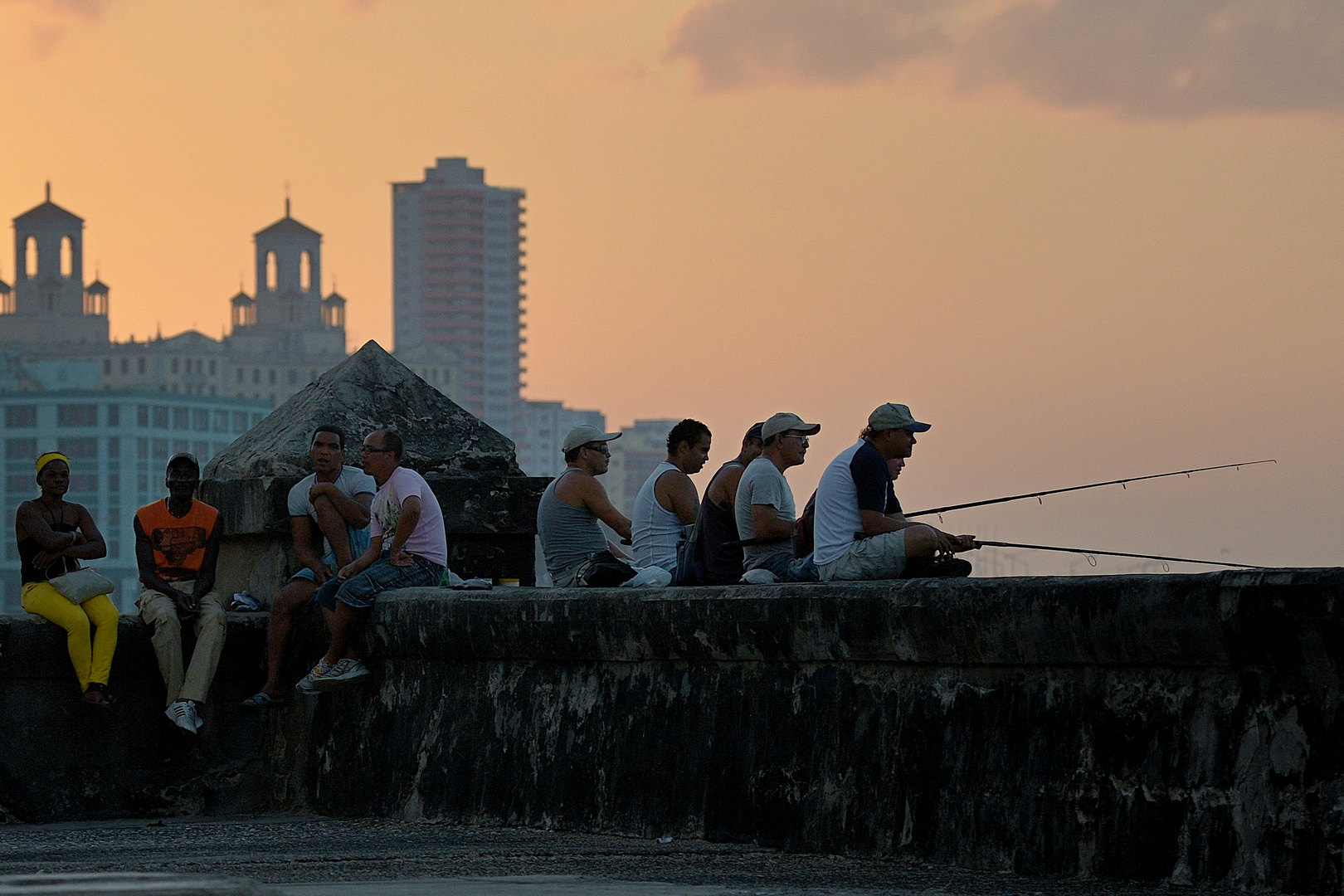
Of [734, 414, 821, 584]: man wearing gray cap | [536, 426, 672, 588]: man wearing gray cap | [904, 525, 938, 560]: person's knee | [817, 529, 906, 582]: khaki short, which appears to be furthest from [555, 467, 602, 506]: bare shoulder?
[904, 525, 938, 560]: person's knee

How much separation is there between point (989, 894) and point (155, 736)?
413cm

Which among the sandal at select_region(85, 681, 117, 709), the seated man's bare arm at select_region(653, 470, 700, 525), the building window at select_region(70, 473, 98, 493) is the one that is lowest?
the sandal at select_region(85, 681, 117, 709)

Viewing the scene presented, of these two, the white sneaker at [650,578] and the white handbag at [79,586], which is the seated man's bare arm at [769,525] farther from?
the white handbag at [79,586]

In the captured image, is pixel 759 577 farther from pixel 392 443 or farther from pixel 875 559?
pixel 392 443

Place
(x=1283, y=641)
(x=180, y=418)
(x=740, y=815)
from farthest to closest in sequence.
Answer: (x=180, y=418) → (x=740, y=815) → (x=1283, y=641)

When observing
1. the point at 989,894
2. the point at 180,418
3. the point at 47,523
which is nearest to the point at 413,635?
the point at 47,523

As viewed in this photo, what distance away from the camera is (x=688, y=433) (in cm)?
822

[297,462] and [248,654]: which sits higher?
[297,462]

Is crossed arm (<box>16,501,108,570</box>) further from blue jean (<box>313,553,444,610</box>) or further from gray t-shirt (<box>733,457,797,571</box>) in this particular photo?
gray t-shirt (<box>733,457,797,571</box>)

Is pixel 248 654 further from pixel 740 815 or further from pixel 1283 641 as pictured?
pixel 1283 641

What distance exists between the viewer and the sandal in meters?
7.41

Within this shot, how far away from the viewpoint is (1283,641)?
14.0ft

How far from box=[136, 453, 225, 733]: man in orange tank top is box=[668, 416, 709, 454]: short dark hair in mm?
1778

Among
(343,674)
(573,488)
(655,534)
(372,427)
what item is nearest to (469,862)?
(343,674)
